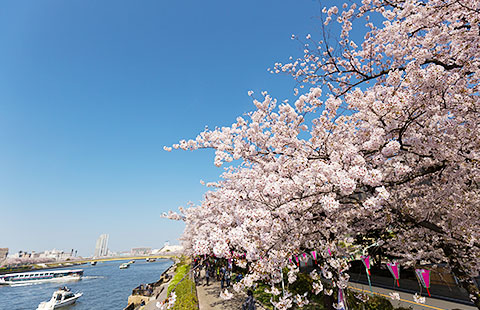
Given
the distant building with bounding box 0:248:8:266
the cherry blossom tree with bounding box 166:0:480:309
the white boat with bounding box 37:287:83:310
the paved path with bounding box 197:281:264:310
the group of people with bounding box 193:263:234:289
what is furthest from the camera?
the distant building with bounding box 0:248:8:266

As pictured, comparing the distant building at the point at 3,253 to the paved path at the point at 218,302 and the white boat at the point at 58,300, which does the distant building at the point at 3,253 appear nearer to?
the white boat at the point at 58,300

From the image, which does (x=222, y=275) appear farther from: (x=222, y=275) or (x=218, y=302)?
(x=218, y=302)

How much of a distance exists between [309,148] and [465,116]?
305 cm

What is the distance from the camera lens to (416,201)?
22.8 feet

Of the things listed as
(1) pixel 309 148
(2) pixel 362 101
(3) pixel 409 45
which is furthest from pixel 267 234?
(3) pixel 409 45

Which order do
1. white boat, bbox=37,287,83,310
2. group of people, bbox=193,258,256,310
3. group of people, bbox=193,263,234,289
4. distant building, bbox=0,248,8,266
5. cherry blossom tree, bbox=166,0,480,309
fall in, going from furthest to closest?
distant building, bbox=0,248,8,266 < white boat, bbox=37,287,83,310 < group of people, bbox=193,263,234,289 < group of people, bbox=193,258,256,310 < cherry blossom tree, bbox=166,0,480,309

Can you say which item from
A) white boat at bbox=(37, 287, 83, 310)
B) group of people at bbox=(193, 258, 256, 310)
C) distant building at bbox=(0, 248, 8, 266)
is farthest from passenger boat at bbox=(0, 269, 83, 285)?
group of people at bbox=(193, 258, 256, 310)

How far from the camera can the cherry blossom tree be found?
421 centimetres

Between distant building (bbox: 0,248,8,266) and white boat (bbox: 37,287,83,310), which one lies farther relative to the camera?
distant building (bbox: 0,248,8,266)

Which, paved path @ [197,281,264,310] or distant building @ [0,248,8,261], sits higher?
distant building @ [0,248,8,261]

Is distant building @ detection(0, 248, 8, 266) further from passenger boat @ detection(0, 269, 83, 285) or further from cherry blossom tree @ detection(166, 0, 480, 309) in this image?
cherry blossom tree @ detection(166, 0, 480, 309)

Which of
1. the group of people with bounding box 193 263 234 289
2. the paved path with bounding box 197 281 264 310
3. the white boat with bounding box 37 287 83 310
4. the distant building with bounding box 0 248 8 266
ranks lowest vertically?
the white boat with bounding box 37 287 83 310

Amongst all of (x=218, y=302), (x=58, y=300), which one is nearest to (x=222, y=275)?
(x=218, y=302)

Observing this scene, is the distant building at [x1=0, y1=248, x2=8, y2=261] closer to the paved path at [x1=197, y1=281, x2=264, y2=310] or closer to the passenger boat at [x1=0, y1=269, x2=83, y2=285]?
the passenger boat at [x1=0, y1=269, x2=83, y2=285]
